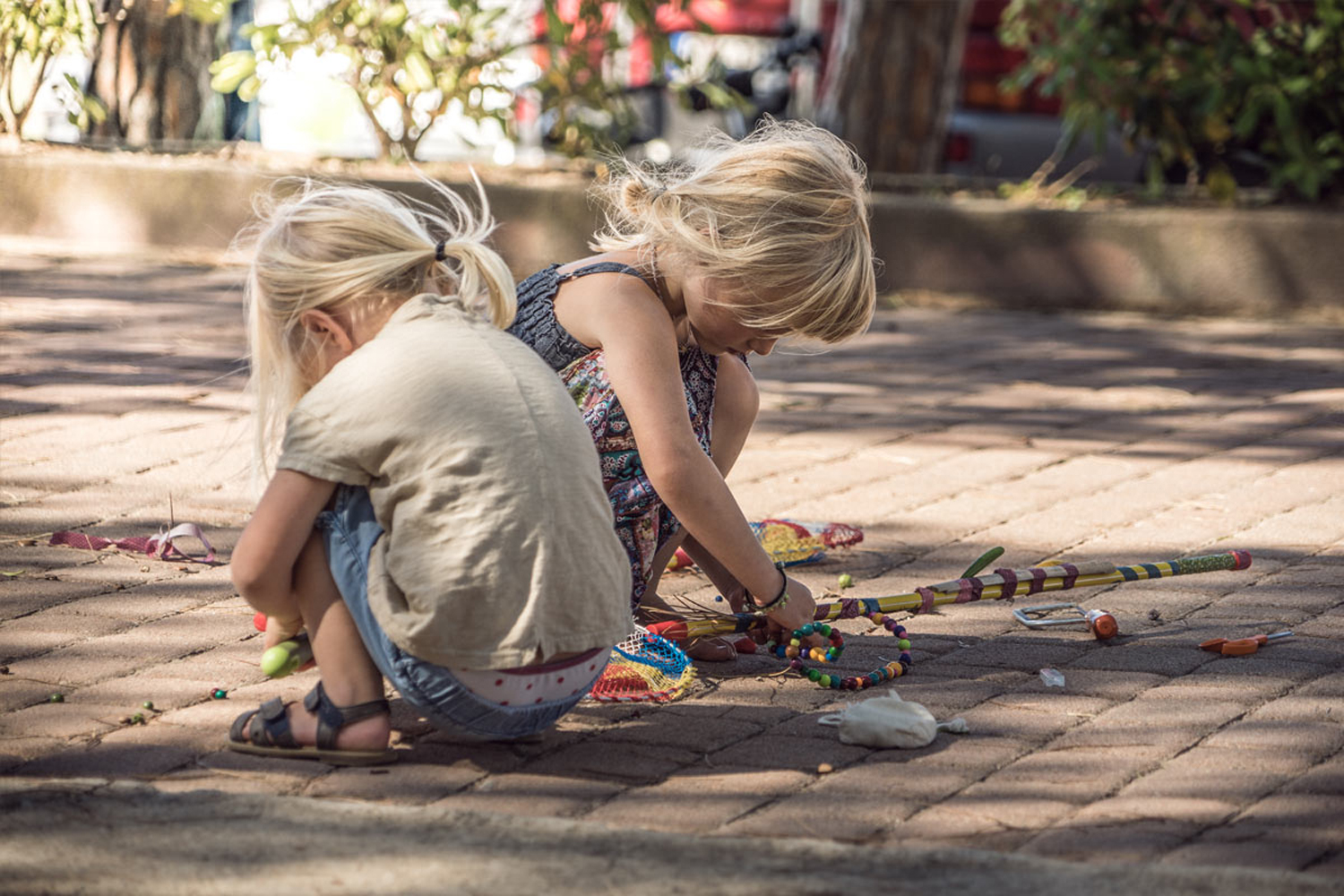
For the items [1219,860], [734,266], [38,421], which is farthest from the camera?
[38,421]

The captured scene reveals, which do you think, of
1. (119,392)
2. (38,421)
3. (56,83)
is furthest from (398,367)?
(56,83)

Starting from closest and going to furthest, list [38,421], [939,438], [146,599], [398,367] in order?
1. [398,367]
2. [146,599]
3. [38,421]
4. [939,438]

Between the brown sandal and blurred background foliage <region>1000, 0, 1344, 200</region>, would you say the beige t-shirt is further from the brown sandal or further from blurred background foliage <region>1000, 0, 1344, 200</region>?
blurred background foliage <region>1000, 0, 1344, 200</region>

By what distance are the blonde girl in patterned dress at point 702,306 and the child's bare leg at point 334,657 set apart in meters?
0.59

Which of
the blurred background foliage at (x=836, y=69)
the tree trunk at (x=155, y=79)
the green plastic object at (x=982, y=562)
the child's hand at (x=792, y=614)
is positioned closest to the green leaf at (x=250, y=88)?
the blurred background foliage at (x=836, y=69)

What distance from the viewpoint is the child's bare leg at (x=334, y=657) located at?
2512mm

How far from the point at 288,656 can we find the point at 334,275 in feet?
1.97

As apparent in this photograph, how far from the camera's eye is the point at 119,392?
5.34 metres

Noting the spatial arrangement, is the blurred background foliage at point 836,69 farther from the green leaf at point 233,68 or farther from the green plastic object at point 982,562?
the green plastic object at point 982,562

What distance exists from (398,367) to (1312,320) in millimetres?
6156

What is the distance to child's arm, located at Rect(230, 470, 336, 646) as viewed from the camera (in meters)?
2.41

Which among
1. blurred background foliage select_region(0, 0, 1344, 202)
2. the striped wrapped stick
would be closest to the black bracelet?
the striped wrapped stick

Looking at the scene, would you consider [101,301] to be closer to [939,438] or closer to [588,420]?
[939,438]

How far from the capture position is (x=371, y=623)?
97.9 inches
